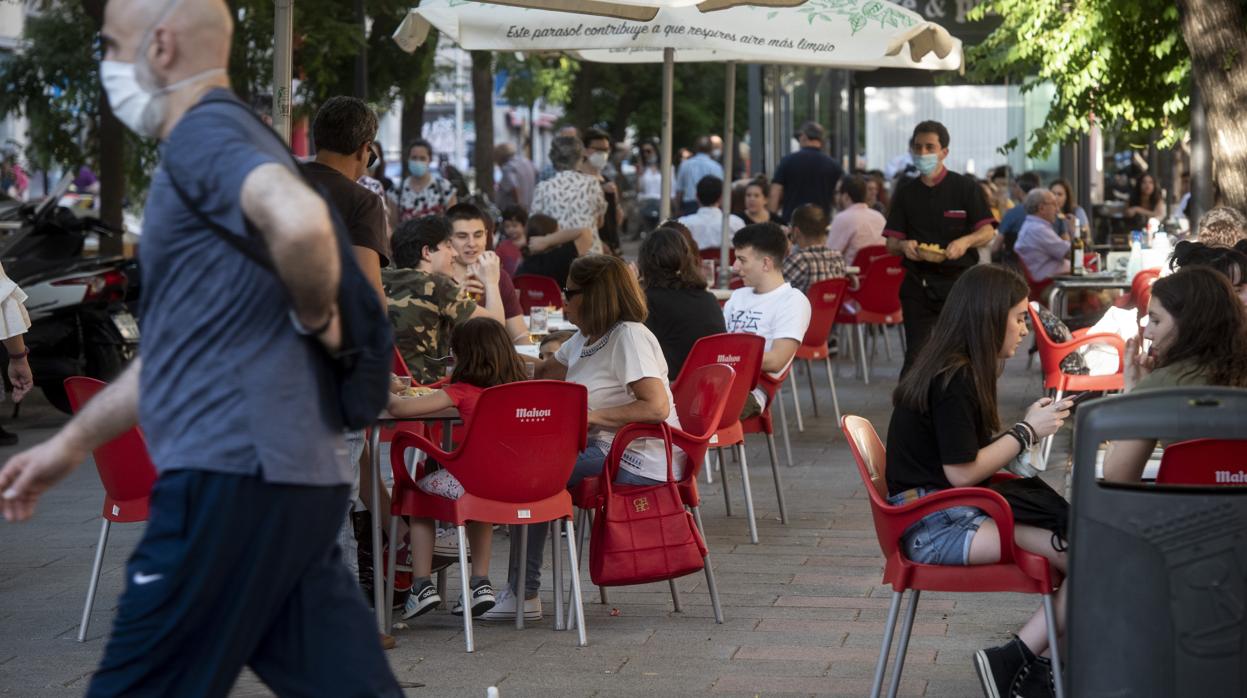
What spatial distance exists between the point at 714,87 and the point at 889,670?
3768cm

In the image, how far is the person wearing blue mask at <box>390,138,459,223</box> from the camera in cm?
1355

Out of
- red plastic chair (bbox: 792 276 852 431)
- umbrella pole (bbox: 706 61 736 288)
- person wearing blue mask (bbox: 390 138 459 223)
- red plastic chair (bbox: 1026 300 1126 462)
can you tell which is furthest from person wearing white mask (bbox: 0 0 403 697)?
person wearing blue mask (bbox: 390 138 459 223)

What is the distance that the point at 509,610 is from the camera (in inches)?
259

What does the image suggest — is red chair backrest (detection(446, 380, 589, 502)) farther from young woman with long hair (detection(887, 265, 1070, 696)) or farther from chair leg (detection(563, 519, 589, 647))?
young woman with long hair (detection(887, 265, 1070, 696))

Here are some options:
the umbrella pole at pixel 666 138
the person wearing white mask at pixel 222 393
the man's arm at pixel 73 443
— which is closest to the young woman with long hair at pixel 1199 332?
the person wearing white mask at pixel 222 393

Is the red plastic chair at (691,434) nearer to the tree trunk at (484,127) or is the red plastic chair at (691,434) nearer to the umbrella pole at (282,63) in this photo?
the umbrella pole at (282,63)

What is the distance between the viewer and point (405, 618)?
6.42 m

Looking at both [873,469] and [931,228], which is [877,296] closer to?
[931,228]

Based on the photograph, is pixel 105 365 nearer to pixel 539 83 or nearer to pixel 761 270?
pixel 761 270

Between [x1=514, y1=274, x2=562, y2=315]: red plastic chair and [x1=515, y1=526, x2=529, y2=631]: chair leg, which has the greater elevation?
[x1=514, y1=274, x2=562, y2=315]: red plastic chair

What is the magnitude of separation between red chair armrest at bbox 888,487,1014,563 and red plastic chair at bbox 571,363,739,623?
5.52 feet

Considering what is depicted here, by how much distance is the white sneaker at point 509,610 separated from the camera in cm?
655

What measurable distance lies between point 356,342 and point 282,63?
383 cm

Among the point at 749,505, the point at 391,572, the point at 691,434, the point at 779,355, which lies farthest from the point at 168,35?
the point at 779,355
